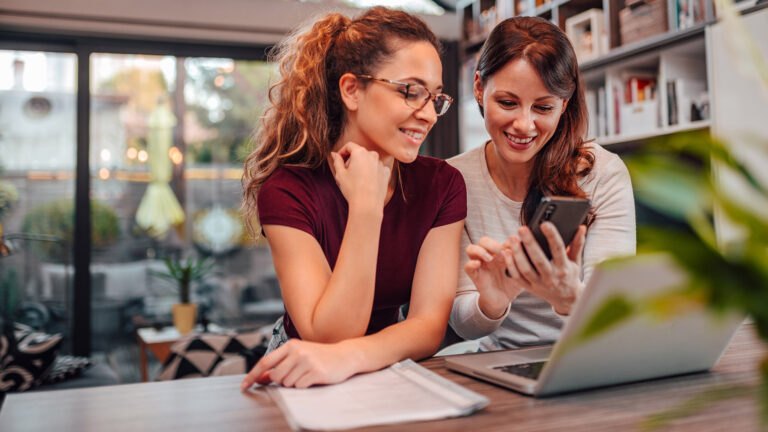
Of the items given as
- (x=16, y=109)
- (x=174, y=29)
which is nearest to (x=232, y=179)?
(x=174, y=29)

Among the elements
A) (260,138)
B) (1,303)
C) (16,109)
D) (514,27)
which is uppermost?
(16,109)

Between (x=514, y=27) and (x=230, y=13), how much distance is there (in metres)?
3.09

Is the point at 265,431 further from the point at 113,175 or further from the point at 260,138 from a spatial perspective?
the point at 113,175

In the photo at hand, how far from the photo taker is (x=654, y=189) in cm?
33

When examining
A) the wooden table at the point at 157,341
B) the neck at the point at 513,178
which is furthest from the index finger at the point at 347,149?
the wooden table at the point at 157,341

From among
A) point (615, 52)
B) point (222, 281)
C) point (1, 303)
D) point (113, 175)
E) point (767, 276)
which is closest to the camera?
point (767, 276)

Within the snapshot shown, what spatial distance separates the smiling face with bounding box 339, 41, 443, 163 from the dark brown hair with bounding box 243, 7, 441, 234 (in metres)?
0.03

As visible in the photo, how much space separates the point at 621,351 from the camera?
0.77 metres

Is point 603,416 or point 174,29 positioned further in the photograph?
point 174,29

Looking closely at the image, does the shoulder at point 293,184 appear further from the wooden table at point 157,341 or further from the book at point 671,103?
the wooden table at point 157,341

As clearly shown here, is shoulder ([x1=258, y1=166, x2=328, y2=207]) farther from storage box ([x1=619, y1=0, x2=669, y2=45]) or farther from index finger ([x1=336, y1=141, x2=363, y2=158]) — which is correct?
storage box ([x1=619, y1=0, x2=669, y2=45])

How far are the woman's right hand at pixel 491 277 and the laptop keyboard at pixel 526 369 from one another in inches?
6.7

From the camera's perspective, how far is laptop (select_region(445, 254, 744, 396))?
0.65m

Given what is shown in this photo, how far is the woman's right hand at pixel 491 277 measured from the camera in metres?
1.02
